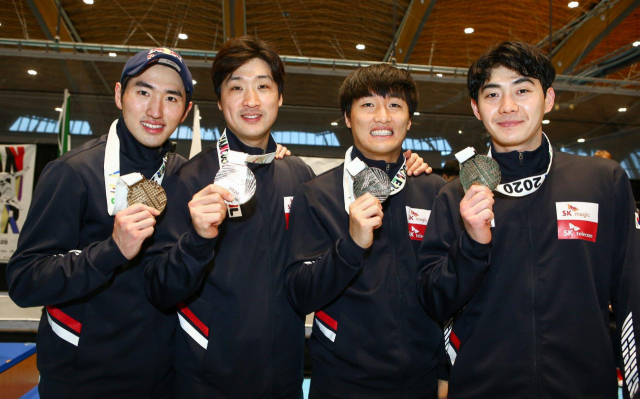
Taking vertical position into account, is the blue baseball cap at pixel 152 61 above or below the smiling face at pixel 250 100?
above

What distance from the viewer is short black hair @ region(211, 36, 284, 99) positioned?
2.08 meters

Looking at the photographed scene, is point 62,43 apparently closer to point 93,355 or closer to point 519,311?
point 93,355

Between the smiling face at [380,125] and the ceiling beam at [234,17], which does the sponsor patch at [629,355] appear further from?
the ceiling beam at [234,17]

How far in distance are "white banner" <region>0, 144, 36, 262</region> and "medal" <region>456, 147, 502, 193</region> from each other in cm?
655

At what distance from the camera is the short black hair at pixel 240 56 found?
2.08 meters

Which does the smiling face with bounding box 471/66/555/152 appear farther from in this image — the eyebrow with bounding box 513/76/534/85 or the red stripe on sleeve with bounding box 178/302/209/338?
the red stripe on sleeve with bounding box 178/302/209/338

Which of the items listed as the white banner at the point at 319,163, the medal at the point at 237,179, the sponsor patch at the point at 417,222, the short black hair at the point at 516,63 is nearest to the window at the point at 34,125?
the white banner at the point at 319,163

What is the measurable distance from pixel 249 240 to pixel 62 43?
593 cm

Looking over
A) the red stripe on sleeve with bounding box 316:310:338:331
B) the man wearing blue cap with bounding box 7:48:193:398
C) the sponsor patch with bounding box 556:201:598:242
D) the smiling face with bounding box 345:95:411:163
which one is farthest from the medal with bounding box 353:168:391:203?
the man wearing blue cap with bounding box 7:48:193:398

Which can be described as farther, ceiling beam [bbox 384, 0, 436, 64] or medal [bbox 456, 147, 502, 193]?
ceiling beam [bbox 384, 0, 436, 64]

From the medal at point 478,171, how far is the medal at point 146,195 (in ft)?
3.74

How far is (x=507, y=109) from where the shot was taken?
5.85ft

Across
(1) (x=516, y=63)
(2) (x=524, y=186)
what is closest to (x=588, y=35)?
(1) (x=516, y=63)

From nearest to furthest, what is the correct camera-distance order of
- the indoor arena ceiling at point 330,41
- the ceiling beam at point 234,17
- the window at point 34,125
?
the indoor arena ceiling at point 330,41, the ceiling beam at point 234,17, the window at point 34,125
